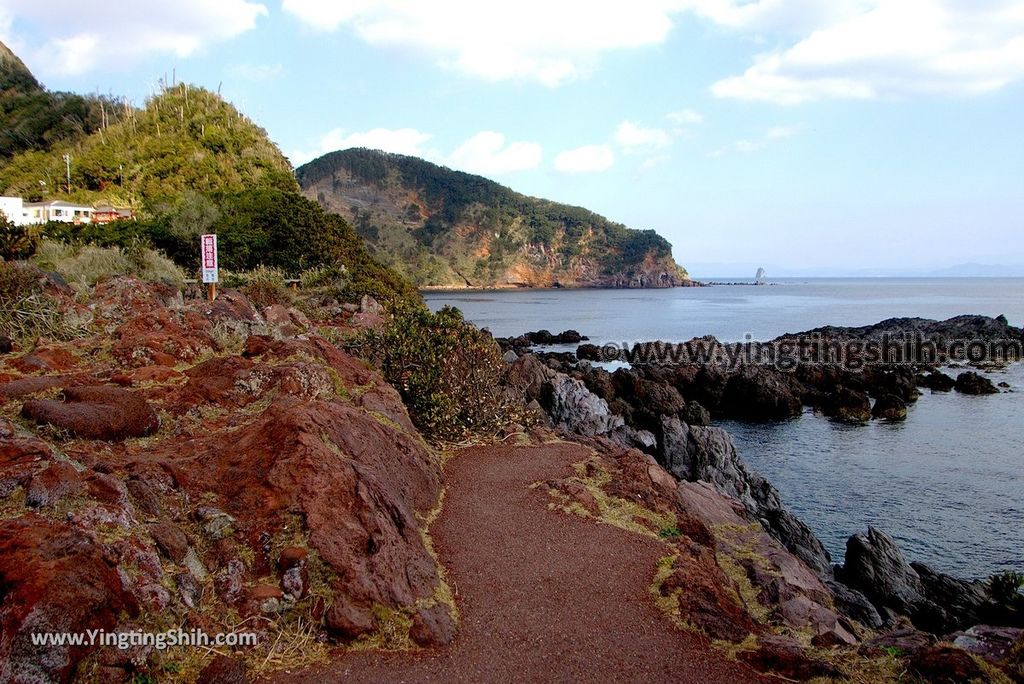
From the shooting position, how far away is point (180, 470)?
6883 mm

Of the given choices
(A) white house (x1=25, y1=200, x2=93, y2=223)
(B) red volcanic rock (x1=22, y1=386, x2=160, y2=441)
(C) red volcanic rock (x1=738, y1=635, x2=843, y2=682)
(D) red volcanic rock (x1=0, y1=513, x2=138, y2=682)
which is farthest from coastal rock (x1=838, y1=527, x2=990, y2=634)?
(A) white house (x1=25, y1=200, x2=93, y2=223)

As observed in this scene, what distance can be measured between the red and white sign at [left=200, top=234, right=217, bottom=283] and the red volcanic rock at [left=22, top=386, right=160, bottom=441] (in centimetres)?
709

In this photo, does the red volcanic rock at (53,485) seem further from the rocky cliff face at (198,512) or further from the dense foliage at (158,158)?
the dense foliage at (158,158)

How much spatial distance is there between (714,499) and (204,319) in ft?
32.9

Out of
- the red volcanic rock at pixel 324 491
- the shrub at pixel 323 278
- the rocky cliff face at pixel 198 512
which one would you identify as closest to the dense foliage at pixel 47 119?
the shrub at pixel 323 278

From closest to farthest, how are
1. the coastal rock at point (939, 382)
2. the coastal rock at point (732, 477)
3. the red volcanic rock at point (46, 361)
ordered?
the red volcanic rock at point (46, 361) < the coastal rock at point (732, 477) < the coastal rock at point (939, 382)

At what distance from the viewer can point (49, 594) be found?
15.3 ft

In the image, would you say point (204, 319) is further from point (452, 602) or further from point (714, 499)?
point (714, 499)

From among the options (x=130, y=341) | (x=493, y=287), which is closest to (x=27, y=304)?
(x=130, y=341)

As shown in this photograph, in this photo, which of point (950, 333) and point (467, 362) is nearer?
point (467, 362)

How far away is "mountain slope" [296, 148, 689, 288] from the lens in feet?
501

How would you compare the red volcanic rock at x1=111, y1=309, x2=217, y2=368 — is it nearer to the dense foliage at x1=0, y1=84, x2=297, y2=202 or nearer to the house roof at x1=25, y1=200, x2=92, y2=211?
the dense foliage at x1=0, y1=84, x2=297, y2=202

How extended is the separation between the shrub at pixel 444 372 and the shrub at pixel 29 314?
17.4 feet

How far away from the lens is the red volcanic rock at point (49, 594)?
4.41m
